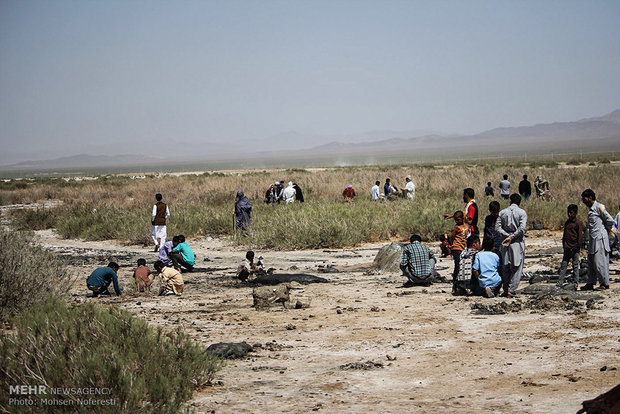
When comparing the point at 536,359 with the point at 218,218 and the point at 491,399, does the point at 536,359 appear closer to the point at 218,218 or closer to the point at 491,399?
the point at 491,399

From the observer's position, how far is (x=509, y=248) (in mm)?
10883

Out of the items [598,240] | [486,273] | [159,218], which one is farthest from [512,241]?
[159,218]

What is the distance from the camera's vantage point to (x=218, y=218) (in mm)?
23250

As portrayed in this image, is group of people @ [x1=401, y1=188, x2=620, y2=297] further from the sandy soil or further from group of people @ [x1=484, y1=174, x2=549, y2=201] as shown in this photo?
group of people @ [x1=484, y1=174, x2=549, y2=201]

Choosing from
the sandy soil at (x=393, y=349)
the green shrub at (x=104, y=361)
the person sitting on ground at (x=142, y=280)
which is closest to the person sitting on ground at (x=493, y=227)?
the sandy soil at (x=393, y=349)

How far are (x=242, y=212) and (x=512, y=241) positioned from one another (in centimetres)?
1132

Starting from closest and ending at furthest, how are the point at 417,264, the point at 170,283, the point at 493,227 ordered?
the point at 493,227 < the point at 417,264 < the point at 170,283

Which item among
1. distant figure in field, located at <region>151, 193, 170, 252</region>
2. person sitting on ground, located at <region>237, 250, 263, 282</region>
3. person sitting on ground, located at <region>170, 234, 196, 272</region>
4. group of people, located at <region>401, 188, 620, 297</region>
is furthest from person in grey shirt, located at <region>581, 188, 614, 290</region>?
distant figure in field, located at <region>151, 193, 170, 252</region>

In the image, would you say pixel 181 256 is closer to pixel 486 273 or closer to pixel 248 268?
pixel 248 268

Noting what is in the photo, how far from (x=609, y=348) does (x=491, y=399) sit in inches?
89.1

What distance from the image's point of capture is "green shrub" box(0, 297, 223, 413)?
5539 millimetres

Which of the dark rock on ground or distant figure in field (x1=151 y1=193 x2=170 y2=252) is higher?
distant figure in field (x1=151 y1=193 x2=170 y2=252)

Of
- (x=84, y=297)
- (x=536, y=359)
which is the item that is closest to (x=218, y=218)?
(x=84, y=297)

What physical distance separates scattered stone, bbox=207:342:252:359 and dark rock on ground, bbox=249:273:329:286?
18.5ft
